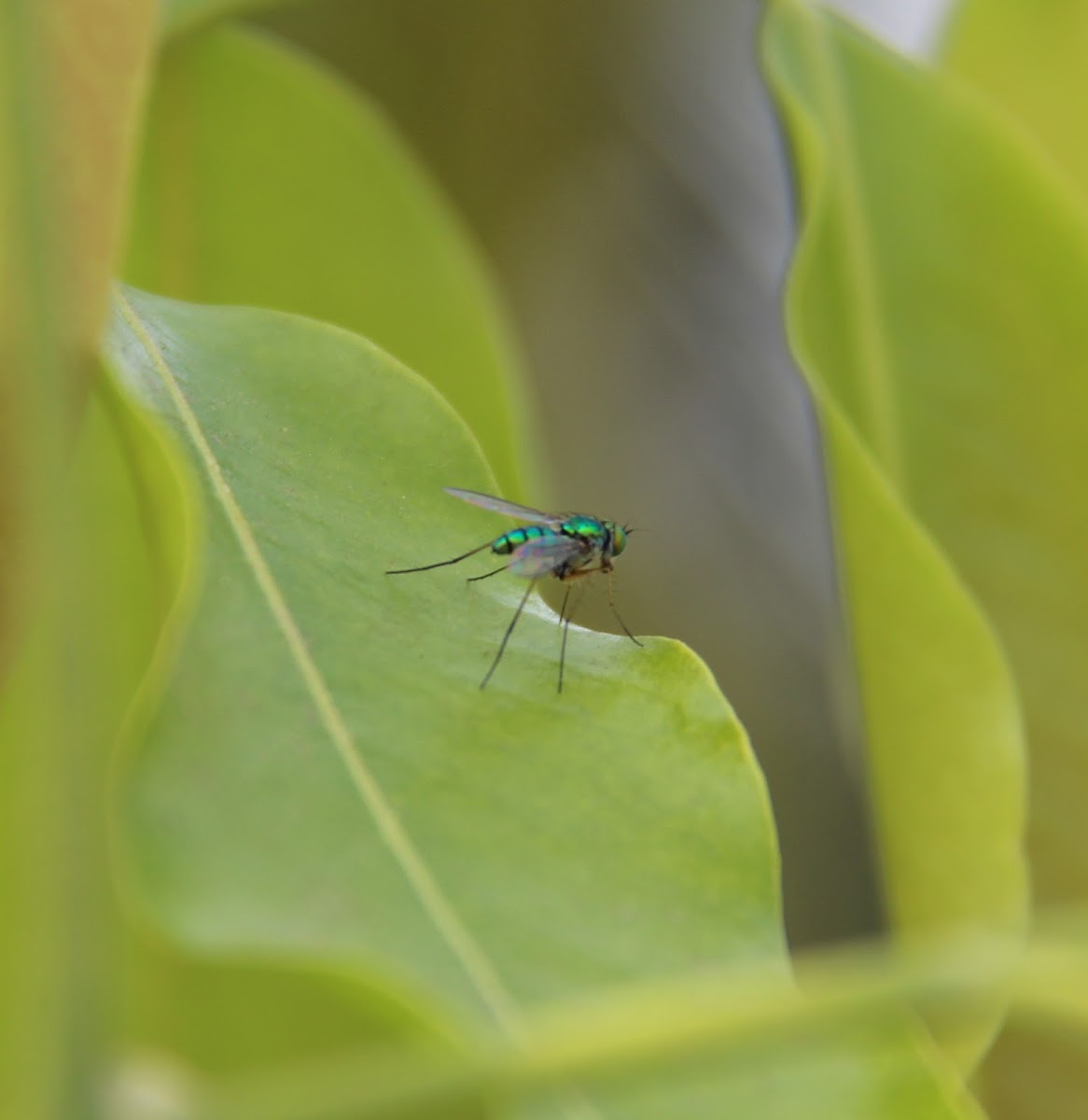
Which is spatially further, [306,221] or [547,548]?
[306,221]

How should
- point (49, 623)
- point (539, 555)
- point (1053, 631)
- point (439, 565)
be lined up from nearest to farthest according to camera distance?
point (49, 623), point (439, 565), point (539, 555), point (1053, 631)

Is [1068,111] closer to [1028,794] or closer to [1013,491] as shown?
[1013,491]

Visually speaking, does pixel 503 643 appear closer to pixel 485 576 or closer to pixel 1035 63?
pixel 485 576

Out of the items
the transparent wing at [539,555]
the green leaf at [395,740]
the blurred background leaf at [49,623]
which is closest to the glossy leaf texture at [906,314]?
the transparent wing at [539,555]

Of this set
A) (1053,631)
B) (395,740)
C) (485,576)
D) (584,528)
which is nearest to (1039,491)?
(1053,631)

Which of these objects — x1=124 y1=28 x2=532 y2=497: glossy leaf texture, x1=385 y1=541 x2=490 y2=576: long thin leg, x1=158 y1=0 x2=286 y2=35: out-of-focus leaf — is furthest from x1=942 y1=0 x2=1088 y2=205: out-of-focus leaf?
x1=385 y1=541 x2=490 y2=576: long thin leg

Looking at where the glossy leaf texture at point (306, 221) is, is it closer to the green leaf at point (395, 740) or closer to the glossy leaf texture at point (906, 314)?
the glossy leaf texture at point (906, 314)
